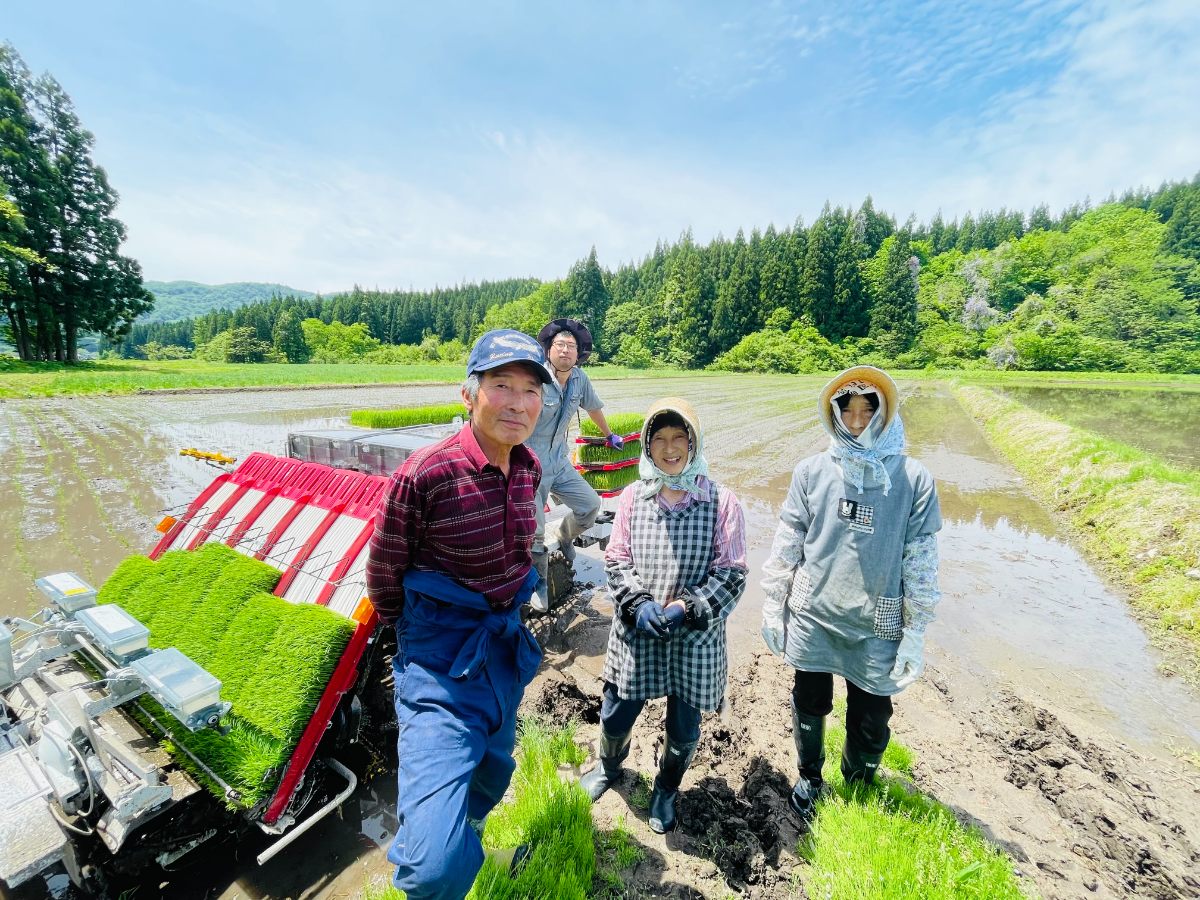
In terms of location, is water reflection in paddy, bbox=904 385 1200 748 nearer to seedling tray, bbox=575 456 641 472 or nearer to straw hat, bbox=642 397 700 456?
seedling tray, bbox=575 456 641 472

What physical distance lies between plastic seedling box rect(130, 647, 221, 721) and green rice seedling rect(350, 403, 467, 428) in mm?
4607

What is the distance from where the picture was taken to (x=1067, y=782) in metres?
2.90

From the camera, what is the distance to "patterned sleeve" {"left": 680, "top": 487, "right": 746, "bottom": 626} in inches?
85.6

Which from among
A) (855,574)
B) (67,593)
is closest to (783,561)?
(855,574)

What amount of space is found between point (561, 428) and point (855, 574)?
2.66 metres

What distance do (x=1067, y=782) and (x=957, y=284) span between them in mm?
83255

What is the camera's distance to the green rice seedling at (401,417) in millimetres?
6547

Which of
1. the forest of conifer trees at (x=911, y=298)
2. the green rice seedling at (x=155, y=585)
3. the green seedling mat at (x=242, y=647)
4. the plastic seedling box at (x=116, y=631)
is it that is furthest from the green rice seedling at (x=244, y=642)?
the forest of conifer trees at (x=911, y=298)

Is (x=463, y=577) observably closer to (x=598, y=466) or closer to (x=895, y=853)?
(x=895, y=853)

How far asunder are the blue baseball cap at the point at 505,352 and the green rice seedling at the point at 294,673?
1.61m

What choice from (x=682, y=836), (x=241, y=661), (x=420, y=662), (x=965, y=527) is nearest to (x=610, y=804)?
(x=682, y=836)

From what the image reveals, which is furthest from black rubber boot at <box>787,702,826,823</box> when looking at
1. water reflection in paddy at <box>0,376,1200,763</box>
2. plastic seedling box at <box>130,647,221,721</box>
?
plastic seedling box at <box>130,647,221,721</box>

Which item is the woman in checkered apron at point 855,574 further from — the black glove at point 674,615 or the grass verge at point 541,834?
the grass verge at point 541,834

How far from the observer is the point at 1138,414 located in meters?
19.1
